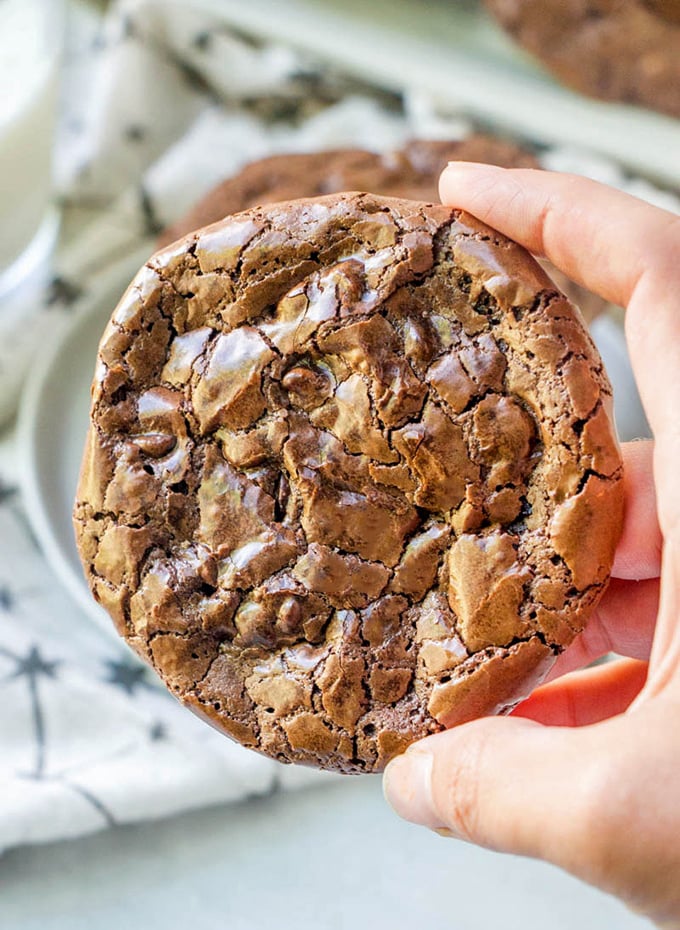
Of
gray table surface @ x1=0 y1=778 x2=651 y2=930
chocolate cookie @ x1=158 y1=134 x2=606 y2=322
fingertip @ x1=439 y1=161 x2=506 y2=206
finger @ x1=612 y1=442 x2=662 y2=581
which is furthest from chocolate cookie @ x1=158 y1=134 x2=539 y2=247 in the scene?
gray table surface @ x1=0 y1=778 x2=651 y2=930

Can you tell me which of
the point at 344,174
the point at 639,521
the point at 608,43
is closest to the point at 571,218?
the point at 639,521

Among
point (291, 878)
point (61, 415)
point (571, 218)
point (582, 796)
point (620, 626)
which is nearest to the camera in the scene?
point (582, 796)

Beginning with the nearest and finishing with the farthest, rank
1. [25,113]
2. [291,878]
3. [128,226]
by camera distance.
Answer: [291,878] < [25,113] < [128,226]

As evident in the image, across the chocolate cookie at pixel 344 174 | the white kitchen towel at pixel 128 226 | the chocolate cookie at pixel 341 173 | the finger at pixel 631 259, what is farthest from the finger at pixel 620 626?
the chocolate cookie at pixel 341 173

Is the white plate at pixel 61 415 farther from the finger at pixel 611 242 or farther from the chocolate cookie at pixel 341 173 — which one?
the finger at pixel 611 242

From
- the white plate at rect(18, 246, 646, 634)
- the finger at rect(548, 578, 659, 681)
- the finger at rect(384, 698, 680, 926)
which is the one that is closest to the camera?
the finger at rect(384, 698, 680, 926)

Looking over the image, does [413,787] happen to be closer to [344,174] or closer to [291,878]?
[291,878]

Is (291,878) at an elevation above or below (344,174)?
below

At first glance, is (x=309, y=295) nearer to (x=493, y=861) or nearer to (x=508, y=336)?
(x=508, y=336)

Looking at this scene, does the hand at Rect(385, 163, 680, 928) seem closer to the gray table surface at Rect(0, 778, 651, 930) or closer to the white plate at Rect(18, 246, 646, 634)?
the gray table surface at Rect(0, 778, 651, 930)
